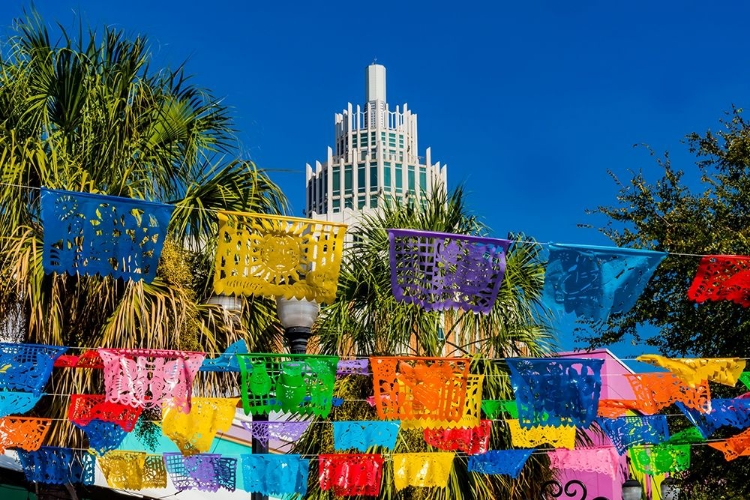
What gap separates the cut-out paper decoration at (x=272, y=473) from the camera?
33.3 ft

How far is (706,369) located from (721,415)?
1.11 metres

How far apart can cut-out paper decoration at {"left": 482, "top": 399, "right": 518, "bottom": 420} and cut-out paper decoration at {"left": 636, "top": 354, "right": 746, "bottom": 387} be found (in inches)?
84.5

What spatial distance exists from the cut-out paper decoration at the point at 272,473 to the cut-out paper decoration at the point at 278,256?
7.35ft

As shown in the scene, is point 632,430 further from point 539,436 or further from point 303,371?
point 303,371

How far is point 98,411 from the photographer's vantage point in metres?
9.34

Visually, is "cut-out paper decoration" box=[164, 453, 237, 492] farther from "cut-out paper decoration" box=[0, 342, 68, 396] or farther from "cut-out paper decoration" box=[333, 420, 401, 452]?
"cut-out paper decoration" box=[0, 342, 68, 396]

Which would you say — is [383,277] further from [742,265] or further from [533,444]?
[742,265]

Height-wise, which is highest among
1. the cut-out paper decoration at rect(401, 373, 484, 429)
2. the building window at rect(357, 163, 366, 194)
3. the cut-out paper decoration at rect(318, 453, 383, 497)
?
the building window at rect(357, 163, 366, 194)

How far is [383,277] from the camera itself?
13.0 m

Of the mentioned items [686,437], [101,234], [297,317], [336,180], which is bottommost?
[686,437]

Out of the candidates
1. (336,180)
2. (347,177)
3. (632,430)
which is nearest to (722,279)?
(632,430)

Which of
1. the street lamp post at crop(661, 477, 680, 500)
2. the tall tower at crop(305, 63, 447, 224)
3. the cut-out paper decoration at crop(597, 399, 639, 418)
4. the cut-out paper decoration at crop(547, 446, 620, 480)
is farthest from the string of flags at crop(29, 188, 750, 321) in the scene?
the tall tower at crop(305, 63, 447, 224)

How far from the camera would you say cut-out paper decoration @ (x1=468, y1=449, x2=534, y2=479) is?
38.3ft

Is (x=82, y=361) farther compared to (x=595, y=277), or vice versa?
(x=595, y=277)
